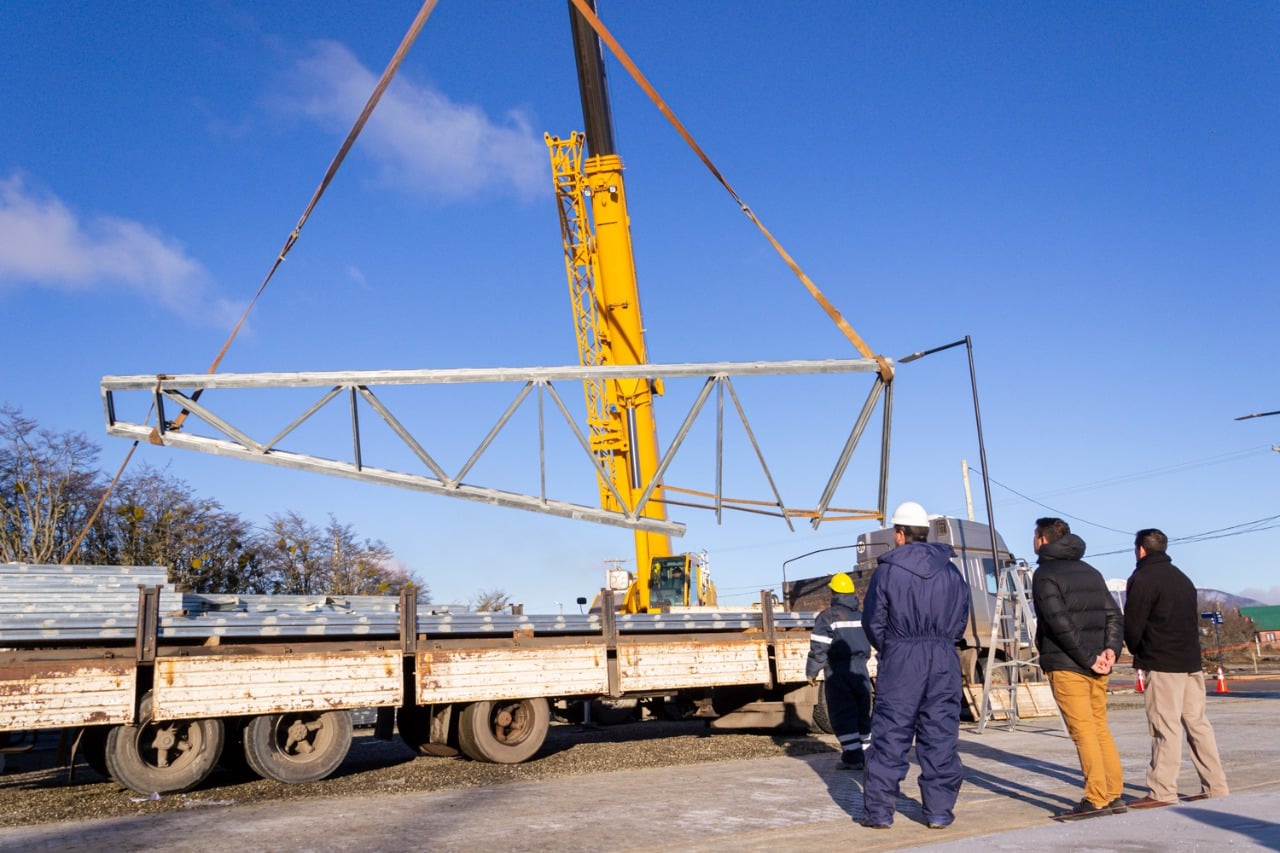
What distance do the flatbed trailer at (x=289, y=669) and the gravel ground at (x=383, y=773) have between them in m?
0.32

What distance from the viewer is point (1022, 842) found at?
4430 mm

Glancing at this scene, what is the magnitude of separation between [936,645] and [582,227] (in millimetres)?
15052

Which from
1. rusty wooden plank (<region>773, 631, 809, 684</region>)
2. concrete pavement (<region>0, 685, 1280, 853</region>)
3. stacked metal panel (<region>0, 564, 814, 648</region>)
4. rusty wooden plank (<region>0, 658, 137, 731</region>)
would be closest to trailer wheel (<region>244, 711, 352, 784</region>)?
stacked metal panel (<region>0, 564, 814, 648</region>)

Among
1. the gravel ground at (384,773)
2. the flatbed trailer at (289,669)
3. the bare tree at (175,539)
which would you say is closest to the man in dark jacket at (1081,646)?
the gravel ground at (384,773)

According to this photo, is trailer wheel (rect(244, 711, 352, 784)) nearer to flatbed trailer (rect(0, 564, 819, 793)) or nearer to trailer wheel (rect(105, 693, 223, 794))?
flatbed trailer (rect(0, 564, 819, 793))

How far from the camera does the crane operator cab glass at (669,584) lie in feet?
58.7

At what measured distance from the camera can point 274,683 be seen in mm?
9648

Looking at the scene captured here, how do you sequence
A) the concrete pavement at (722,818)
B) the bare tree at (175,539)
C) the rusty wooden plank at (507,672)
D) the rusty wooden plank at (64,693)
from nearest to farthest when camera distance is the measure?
1. the concrete pavement at (722,818)
2. the rusty wooden plank at (64,693)
3. the rusty wooden plank at (507,672)
4. the bare tree at (175,539)

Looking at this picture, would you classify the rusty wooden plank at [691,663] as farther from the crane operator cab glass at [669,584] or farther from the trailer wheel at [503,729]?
the crane operator cab glass at [669,584]

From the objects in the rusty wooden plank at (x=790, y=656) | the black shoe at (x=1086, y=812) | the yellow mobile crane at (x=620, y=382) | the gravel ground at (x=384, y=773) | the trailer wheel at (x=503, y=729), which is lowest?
the gravel ground at (x=384, y=773)

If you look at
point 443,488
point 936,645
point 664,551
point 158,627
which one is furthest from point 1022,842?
point 664,551

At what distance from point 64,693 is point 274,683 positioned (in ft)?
5.74

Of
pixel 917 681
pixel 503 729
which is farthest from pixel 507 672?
pixel 917 681

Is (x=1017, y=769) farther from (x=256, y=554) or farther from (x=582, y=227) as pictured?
(x=256, y=554)
